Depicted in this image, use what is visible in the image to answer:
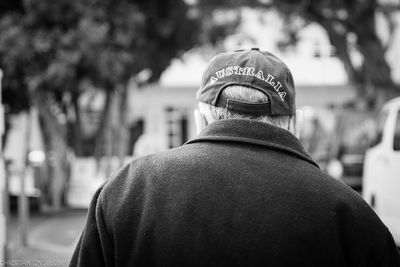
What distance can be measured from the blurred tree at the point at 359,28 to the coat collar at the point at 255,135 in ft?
45.6

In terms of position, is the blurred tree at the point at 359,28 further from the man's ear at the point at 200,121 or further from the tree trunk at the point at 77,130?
the man's ear at the point at 200,121

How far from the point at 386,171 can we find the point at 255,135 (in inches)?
211

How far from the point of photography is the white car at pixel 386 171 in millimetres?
6531

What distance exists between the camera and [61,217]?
39.4 feet

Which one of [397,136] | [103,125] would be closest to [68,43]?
[103,125]

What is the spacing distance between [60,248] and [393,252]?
7.11 meters

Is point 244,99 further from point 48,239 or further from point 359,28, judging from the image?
point 359,28

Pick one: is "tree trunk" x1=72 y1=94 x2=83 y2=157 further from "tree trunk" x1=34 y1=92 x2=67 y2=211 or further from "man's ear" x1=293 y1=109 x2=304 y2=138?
"man's ear" x1=293 y1=109 x2=304 y2=138

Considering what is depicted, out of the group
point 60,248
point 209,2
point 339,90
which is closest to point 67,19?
point 60,248

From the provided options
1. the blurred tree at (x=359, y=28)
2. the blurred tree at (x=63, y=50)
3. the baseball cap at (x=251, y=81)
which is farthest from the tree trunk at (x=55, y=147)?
the baseball cap at (x=251, y=81)

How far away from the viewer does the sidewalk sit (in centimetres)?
726

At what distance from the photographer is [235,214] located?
1761mm

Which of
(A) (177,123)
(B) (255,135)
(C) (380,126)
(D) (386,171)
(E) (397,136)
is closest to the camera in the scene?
(B) (255,135)

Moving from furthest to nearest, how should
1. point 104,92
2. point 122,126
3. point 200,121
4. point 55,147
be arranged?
1. point 122,126
2. point 104,92
3. point 55,147
4. point 200,121
